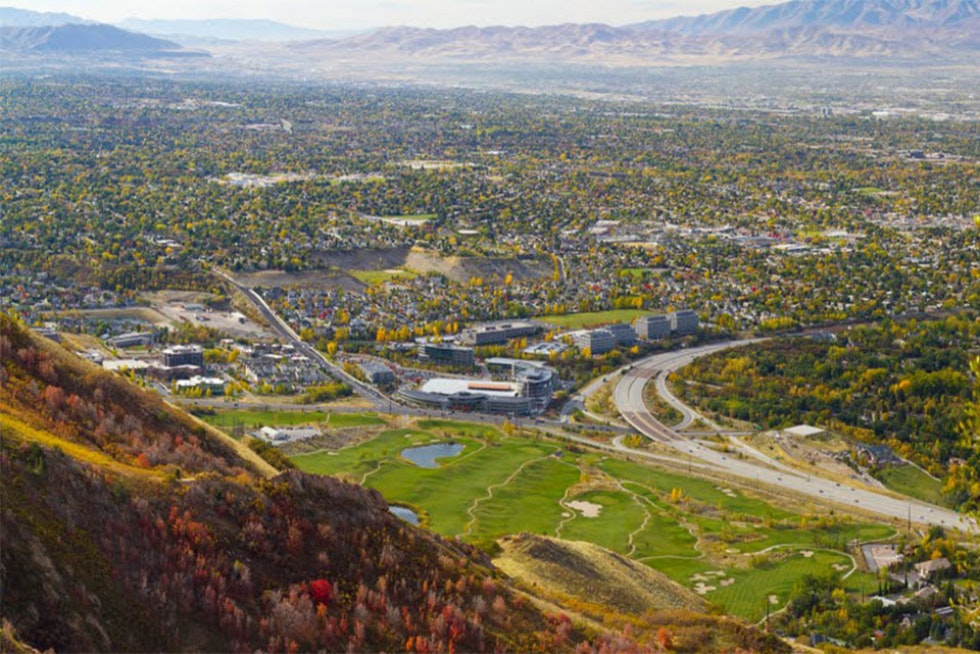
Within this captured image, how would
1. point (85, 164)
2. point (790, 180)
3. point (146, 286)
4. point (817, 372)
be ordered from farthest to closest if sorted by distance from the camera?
point (790, 180)
point (85, 164)
point (146, 286)
point (817, 372)

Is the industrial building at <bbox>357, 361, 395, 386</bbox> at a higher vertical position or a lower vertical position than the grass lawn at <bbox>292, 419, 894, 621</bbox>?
higher

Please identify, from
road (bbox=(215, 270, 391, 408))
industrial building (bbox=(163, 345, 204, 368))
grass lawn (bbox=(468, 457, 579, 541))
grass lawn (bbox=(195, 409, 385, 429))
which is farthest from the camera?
industrial building (bbox=(163, 345, 204, 368))

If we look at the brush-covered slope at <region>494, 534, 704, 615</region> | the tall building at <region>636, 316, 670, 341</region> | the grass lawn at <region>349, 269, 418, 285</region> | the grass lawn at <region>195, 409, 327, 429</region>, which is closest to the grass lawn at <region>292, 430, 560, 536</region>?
the grass lawn at <region>195, 409, 327, 429</region>

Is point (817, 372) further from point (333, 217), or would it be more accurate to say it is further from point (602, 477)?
point (333, 217)

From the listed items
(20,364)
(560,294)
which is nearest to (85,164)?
(560,294)

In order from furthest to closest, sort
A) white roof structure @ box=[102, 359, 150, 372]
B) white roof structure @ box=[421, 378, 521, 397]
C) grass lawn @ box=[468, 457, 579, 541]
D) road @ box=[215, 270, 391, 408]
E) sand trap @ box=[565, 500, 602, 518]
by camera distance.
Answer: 1. white roof structure @ box=[102, 359, 150, 372]
2. road @ box=[215, 270, 391, 408]
3. white roof structure @ box=[421, 378, 521, 397]
4. sand trap @ box=[565, 500, 602, 518]
5. grass lawn @ box=[468, 457, 579, 541]

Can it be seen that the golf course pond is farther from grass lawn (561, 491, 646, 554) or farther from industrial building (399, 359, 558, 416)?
grass lawn (561, 491, 646, 554)
